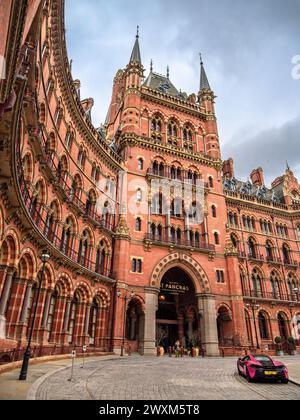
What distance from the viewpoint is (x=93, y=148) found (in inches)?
1182

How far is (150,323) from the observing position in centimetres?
2989

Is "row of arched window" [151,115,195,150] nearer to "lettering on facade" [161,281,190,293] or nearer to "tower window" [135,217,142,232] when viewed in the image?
"tower window" [135,217,142,232]

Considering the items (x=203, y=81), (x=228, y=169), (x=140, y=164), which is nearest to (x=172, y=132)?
(x=140, y=164)

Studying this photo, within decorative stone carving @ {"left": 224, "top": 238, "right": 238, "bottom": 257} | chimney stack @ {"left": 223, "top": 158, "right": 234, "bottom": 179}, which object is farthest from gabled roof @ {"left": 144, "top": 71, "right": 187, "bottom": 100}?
decorative stone carving @ {"left": 224, "top": 238, "right": 238, "bottom": 257}

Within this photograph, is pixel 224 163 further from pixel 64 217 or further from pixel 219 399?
pixel 219 399

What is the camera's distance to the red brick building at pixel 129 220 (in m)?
16.1

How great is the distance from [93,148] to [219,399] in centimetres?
2505

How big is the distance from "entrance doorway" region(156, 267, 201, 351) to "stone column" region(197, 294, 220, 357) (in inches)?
59.0

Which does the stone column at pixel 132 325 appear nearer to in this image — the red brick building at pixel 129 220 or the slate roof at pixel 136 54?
the red brick building at pixel 129 220

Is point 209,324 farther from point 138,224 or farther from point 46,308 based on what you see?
point 46,308

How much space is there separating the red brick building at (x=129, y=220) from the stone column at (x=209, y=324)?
0.15 meters

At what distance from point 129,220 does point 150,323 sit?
10.8 m
